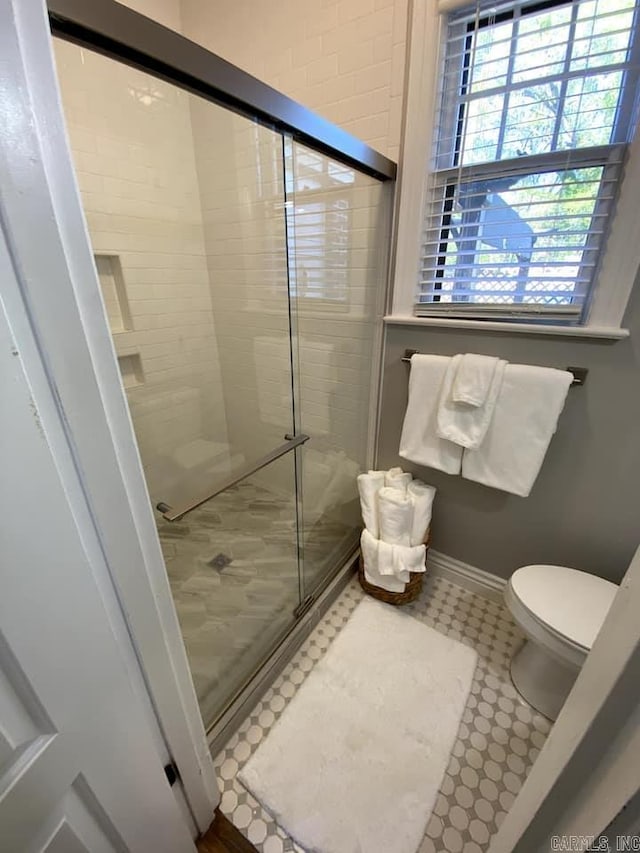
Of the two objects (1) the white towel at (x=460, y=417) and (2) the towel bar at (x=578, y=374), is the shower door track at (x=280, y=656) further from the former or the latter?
(2) the towel bar at (x=578, y=374)

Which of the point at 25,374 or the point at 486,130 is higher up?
the point at 486,130

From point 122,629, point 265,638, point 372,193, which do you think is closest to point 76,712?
point 122,629

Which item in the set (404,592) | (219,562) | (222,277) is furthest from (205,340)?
(404,592)

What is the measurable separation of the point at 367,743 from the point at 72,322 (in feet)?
4.71

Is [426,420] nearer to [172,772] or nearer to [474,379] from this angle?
[474,379]

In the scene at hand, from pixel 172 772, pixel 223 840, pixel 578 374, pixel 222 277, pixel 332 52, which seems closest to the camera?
pixel 172 772

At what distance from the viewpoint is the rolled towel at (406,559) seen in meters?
1.49

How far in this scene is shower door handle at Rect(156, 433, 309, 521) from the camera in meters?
1.18

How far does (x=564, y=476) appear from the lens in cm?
135

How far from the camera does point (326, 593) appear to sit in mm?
1620

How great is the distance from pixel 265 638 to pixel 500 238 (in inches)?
69.4

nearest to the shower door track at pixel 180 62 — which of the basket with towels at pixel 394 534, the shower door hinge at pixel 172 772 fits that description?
the basket with towels at pixel 394 534

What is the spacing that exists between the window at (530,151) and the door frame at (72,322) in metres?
1.29

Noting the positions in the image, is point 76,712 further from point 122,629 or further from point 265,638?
point 265,638
